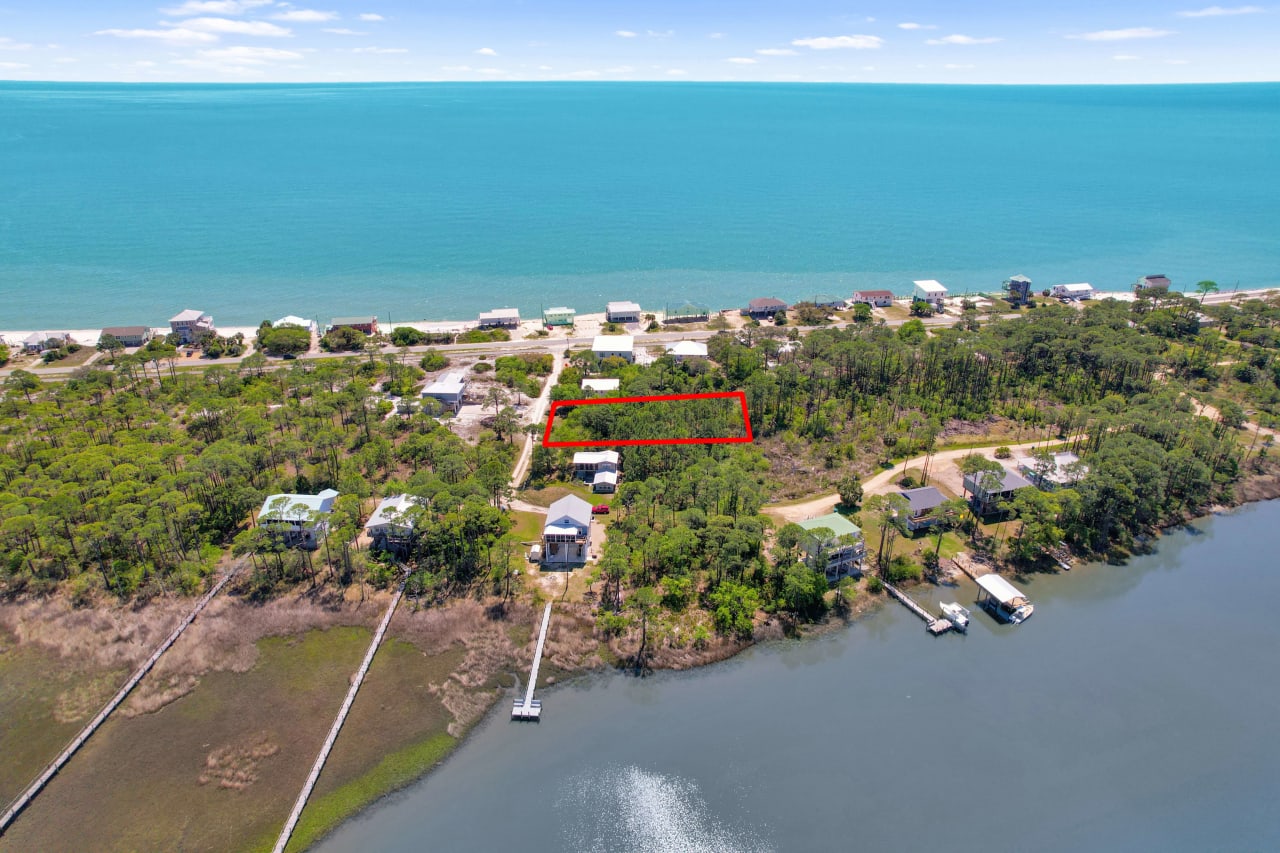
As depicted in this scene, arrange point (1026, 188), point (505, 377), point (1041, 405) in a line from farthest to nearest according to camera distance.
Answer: point (1026, 188), point (505, 377), point (1041, 405)

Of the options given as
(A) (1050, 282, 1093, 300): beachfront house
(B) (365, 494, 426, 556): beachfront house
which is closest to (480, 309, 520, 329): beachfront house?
(B) (365, 494, 426, 556): beachfront house

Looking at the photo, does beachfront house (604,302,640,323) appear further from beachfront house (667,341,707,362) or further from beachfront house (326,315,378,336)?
beachfront house (326,315,378,336)

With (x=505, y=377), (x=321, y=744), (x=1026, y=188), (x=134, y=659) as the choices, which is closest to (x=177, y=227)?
(x=505, y=377)

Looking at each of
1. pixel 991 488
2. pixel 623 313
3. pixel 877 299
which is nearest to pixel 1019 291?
pixel 877 299

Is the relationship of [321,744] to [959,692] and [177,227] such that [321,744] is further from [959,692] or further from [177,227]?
[177,227]

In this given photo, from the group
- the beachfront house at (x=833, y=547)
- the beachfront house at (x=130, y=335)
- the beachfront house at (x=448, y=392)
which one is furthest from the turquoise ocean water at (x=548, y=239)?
the beachfront house at (x=833, y=547)
